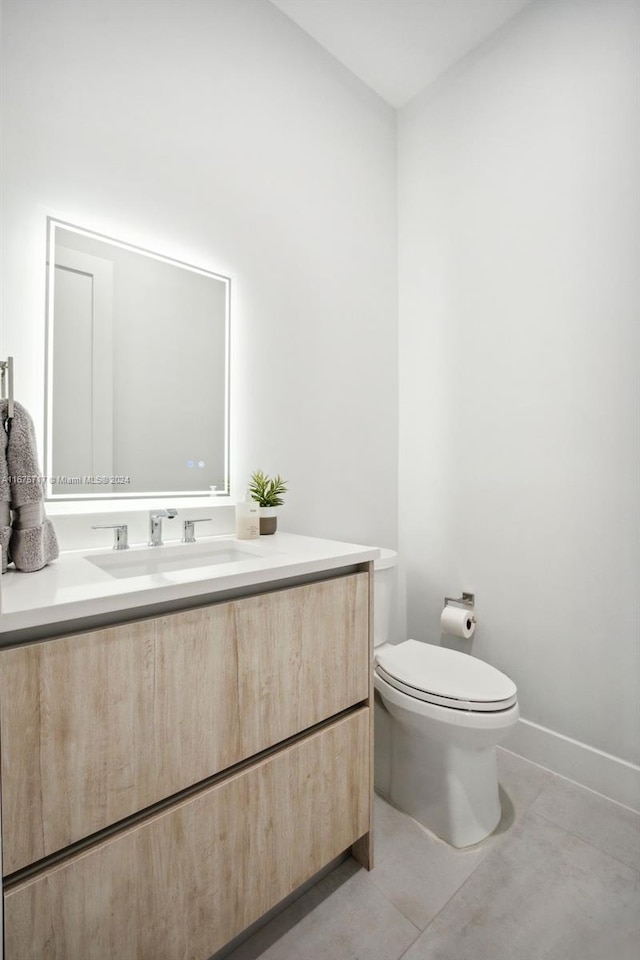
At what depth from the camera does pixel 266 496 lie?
1.62m

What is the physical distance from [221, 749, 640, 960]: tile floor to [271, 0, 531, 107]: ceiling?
2.90 meters

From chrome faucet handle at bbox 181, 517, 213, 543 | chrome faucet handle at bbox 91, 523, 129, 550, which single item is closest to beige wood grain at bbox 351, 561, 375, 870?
chrome faucet handle at bbox 181, 517, 213, 543

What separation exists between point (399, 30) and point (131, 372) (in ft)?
5.89

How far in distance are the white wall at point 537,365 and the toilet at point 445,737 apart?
433mm

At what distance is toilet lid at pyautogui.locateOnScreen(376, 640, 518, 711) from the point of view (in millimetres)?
1323

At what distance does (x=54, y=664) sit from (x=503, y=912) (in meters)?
1.24

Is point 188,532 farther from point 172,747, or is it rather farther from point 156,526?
point 172,747

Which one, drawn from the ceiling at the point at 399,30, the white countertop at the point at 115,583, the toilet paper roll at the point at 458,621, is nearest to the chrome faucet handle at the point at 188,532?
the white countertop at the point at 115,583

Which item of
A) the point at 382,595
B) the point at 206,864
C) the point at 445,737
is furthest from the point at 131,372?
the point at 445,737

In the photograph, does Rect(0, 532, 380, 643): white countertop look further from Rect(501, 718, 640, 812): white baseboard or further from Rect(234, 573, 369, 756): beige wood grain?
Rect(501, 718, 640, 812): white baseboard

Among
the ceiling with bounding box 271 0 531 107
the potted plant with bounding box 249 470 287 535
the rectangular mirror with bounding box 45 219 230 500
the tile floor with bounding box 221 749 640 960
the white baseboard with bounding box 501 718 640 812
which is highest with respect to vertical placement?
the ceiling with bounding box 271 0 531 107

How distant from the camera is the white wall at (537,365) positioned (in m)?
1.56

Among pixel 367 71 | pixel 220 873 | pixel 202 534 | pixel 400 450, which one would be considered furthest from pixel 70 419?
pixel 367 71

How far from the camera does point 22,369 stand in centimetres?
120
